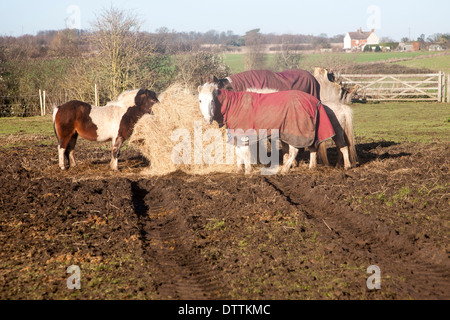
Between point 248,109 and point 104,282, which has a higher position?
point 248,109

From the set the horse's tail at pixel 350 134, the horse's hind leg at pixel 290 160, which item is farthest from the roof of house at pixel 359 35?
the horse's hind leg at pixel 290 160

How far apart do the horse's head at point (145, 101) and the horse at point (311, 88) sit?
134cm

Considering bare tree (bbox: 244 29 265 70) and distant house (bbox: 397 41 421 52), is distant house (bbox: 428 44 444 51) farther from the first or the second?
bare tree (bbox: 244 29 265 70)

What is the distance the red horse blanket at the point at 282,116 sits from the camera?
886 centimetres

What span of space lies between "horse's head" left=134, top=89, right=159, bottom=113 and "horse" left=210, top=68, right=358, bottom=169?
134 centimetres

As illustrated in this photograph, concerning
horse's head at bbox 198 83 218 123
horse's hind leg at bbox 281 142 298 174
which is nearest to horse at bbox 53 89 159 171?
horse's head at bbox 198 83 218 123

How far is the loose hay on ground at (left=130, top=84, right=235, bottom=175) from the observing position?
29.9 feet

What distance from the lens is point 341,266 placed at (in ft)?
15.3

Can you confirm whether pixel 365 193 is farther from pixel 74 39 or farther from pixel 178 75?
pixel 74 39

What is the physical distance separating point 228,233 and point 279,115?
364 cm

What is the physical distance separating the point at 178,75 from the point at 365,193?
1627cm

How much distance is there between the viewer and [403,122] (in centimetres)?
1748
